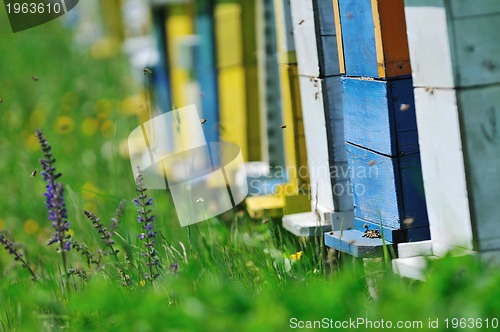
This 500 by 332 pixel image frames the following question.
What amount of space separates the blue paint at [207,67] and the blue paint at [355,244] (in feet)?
7.37

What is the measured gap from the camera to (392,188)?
10.1 ft

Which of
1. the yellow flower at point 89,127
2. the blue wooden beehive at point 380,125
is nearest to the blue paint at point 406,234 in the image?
the blue wooden beehive at point 380,125

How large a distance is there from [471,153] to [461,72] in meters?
0.23

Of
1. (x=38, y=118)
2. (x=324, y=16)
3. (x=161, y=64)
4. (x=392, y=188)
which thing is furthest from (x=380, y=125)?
(x=38, y=118)

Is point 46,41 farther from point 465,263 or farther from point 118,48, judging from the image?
point 465,263

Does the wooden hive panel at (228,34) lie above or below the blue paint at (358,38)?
above

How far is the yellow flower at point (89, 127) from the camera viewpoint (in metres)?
6.71

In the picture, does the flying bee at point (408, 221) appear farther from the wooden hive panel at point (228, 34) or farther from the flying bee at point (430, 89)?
the wooden hive panel at point (228, 34)

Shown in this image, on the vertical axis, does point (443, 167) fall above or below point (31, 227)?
above

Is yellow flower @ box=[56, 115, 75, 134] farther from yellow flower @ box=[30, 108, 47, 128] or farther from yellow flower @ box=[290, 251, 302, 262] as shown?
yellow flower @ box=[290, 251, 302, 262]

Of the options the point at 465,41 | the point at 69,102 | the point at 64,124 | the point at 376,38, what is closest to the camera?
the point at 465,41

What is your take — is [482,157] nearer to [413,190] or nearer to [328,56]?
[413,190]

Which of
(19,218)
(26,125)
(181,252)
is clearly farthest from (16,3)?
(181,252)

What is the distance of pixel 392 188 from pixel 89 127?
4.08 m
